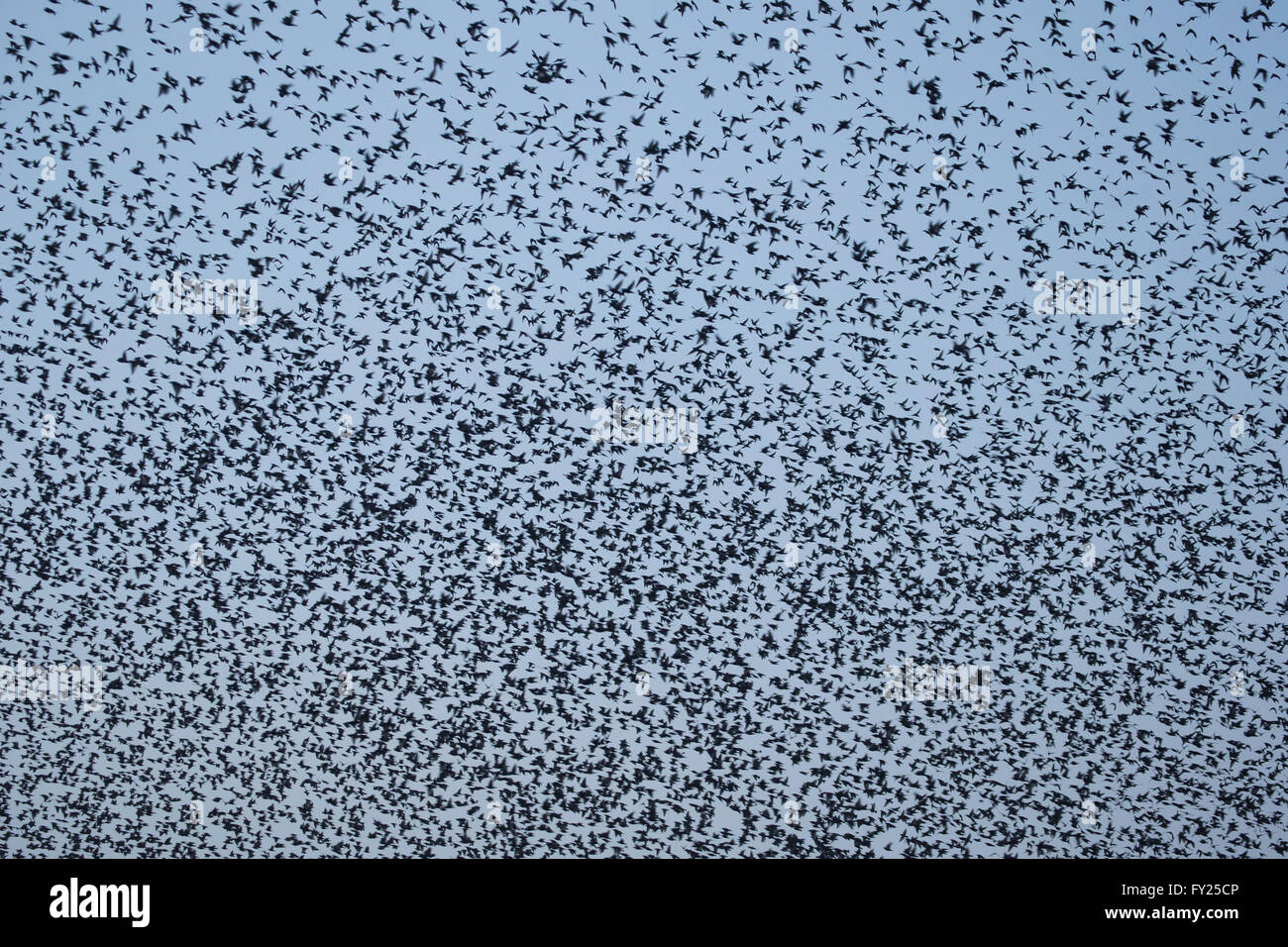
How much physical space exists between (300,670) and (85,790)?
788 millimetres

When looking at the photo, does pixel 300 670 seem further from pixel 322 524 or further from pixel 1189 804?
pixel 1189 804

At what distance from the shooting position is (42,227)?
2990 millimetres

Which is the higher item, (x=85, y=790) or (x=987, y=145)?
(x=987, y=145)

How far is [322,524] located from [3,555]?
1.01m
